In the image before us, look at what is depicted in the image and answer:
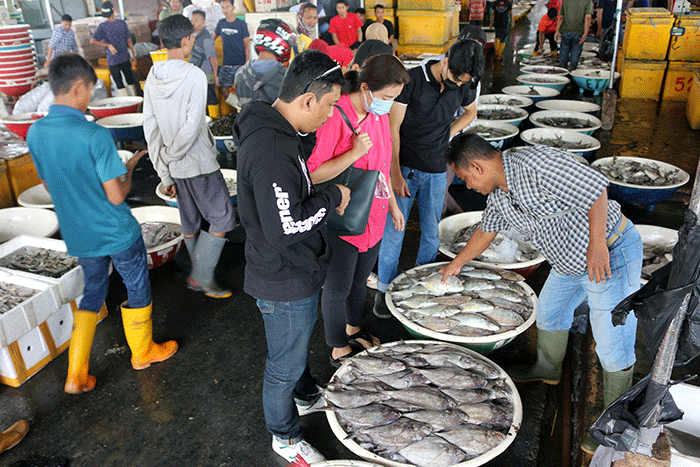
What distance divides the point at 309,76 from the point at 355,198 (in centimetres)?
84

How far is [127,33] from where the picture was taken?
31.9 ft

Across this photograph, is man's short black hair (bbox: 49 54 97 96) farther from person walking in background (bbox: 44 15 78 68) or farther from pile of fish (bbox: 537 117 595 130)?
person walking in background (bbox: 44 15 78 68)

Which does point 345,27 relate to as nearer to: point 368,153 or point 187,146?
point 187,146

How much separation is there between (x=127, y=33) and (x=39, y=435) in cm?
889

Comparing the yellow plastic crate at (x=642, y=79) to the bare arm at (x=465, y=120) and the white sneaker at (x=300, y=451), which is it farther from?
the white sneaker at (x=300, y=451)

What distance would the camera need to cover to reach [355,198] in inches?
104

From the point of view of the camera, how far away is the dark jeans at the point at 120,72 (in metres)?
9.83

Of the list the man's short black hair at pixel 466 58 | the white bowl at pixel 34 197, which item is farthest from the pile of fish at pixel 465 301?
the white bowl at pixel 34 197

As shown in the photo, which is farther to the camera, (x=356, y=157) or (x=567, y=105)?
(x=567, y=105)

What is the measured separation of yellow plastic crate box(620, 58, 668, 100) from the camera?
9160 millimetres

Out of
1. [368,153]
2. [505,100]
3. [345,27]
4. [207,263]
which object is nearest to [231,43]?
[345,27]

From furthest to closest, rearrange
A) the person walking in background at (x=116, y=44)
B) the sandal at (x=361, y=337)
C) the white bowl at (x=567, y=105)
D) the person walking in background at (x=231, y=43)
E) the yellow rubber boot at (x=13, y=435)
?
the person walking in background at (x=116, y=44), the person walking in background at (x=231, y=43), the white bowl at (x=567, y=105), the sandal at (x=361, y=337), the yellow rubber boot at (x=13, y=435)

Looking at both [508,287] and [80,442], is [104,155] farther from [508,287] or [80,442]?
[508,287]

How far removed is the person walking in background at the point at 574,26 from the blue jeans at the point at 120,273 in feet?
34.7
